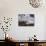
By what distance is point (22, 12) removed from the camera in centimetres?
489

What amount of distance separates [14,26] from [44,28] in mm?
1148

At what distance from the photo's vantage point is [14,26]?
192 inches

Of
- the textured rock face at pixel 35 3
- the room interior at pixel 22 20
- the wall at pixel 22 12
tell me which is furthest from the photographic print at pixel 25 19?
the textured rock face at pixel 35 3

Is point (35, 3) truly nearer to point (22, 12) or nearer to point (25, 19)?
point (22, 12)

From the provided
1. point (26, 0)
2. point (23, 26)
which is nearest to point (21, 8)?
point (26, 0)

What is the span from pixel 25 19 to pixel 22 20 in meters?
0.12

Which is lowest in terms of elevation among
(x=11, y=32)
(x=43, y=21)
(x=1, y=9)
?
(x=11, y=32)

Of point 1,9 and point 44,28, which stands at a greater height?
point 1,9

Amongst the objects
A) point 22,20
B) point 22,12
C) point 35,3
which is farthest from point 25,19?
point 35,3

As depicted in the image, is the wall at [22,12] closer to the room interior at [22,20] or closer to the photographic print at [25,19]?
the room interior at [22,20]

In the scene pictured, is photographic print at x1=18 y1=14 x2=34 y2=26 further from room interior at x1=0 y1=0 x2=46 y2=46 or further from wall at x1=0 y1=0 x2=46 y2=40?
wall at x1=0 y1=0 x2=46 y2=40

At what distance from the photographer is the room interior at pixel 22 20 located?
4.82m

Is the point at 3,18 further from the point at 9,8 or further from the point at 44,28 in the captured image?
the point at 44,28

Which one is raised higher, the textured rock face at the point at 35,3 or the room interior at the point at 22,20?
the textured rock face at the point at 35,3
